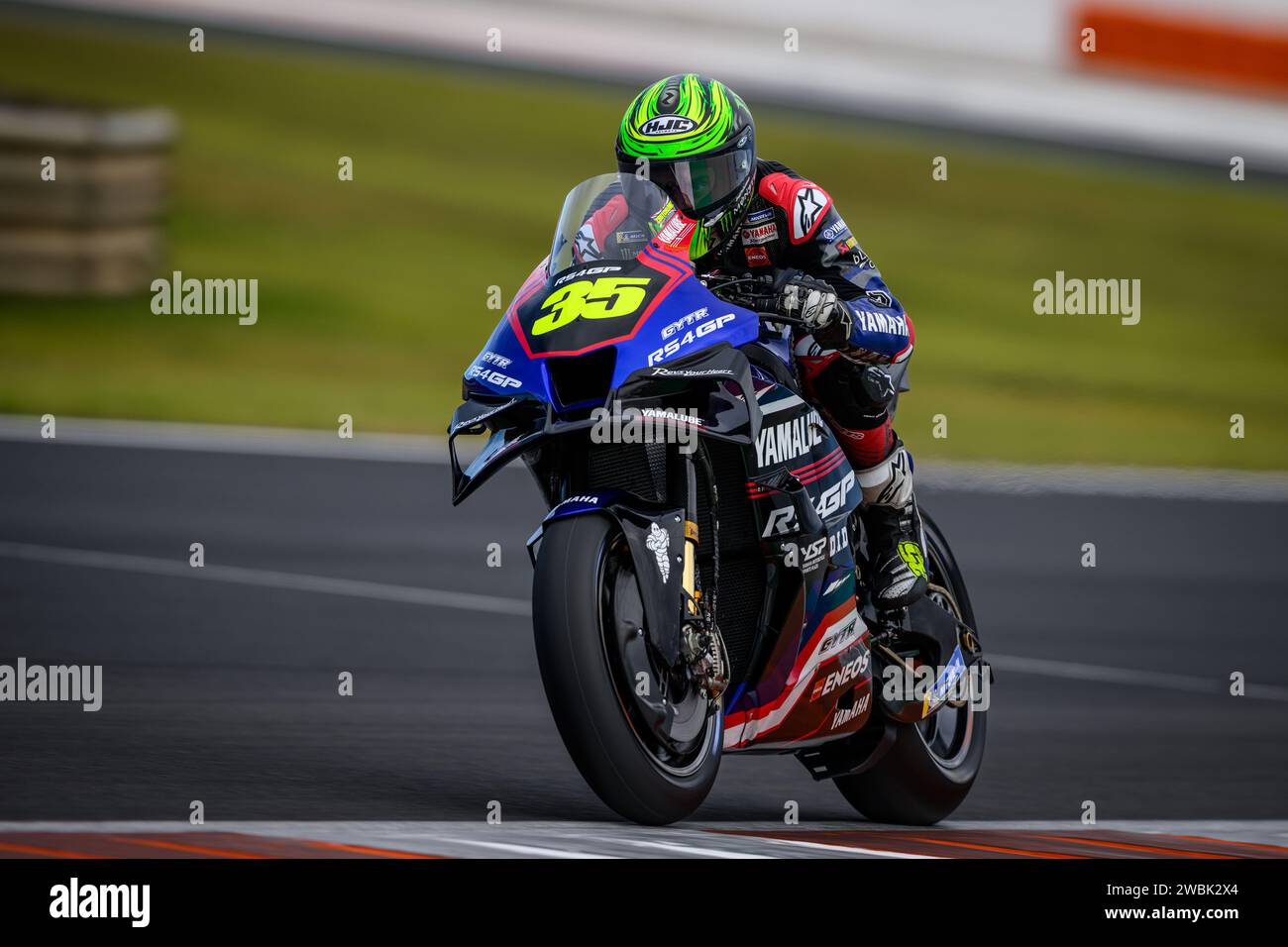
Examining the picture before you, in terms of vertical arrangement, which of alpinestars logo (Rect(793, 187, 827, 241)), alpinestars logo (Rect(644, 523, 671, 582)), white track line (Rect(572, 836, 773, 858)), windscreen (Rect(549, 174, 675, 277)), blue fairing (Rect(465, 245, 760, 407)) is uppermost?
alpinestars logo (Rect(793, 187, 827, 241))

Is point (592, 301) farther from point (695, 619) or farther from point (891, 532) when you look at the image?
point (891, 532)

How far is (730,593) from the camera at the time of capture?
5.61 metres

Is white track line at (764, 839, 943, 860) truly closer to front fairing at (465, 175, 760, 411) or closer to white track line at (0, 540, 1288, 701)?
front fairing at (465, 175, 760, 411)

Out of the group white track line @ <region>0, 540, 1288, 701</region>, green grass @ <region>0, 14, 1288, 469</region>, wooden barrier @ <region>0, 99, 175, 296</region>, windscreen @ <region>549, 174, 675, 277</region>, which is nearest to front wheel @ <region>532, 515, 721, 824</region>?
windscreen @ <region>549, 174, 675, 277</region>

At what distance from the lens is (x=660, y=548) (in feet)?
16.7

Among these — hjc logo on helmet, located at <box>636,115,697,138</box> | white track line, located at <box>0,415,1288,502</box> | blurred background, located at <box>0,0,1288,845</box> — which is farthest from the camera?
white track line, located at <box>0,415,1288,502</box>

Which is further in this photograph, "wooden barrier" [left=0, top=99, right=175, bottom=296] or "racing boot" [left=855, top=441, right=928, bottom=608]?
"wooden barrier" [left=0, top=99, right=175, bottom=296]

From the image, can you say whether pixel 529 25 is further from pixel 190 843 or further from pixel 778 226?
pixel 190 843

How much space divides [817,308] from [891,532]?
1022mm

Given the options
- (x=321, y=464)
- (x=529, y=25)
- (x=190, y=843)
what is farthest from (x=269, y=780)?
(x=529, y=25)

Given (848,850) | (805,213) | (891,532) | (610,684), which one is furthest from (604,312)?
(891,532)

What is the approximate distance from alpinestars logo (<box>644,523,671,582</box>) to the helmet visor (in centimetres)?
95

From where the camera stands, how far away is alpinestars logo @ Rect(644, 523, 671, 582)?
16.6 feet

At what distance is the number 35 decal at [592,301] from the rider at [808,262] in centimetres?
43
